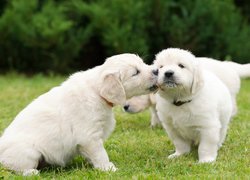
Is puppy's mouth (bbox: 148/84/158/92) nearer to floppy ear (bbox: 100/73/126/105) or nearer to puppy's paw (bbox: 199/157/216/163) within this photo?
floppy ear (bbox: 100/73/126/105)

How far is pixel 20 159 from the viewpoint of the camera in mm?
5457

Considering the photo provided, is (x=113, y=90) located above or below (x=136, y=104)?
above

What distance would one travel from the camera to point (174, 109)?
20.5 feet

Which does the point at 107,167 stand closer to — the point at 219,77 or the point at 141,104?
the point at 141,104

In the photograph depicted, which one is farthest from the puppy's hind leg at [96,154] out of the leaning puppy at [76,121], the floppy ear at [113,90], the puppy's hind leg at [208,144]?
the puppy's hind leg at [208,144]

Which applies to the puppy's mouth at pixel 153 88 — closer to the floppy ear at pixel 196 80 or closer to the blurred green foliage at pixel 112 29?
the floppy ear at pixel 196 80

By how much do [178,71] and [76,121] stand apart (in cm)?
117

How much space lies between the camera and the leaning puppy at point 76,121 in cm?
552

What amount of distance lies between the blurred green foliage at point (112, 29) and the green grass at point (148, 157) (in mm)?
4190

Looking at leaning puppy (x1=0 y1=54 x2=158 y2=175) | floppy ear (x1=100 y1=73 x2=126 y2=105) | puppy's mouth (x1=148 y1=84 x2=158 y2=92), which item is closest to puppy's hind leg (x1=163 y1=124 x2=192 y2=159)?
puppy's mouth (x1=148 y1=84 x2=158 y2=92)

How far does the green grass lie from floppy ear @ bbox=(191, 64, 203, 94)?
0.75 meters

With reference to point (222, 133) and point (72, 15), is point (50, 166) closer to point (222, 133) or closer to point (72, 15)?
point (222, 133)

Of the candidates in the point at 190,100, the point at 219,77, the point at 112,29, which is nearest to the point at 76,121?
the point at 190,100

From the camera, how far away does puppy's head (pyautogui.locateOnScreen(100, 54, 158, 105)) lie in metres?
5.59
